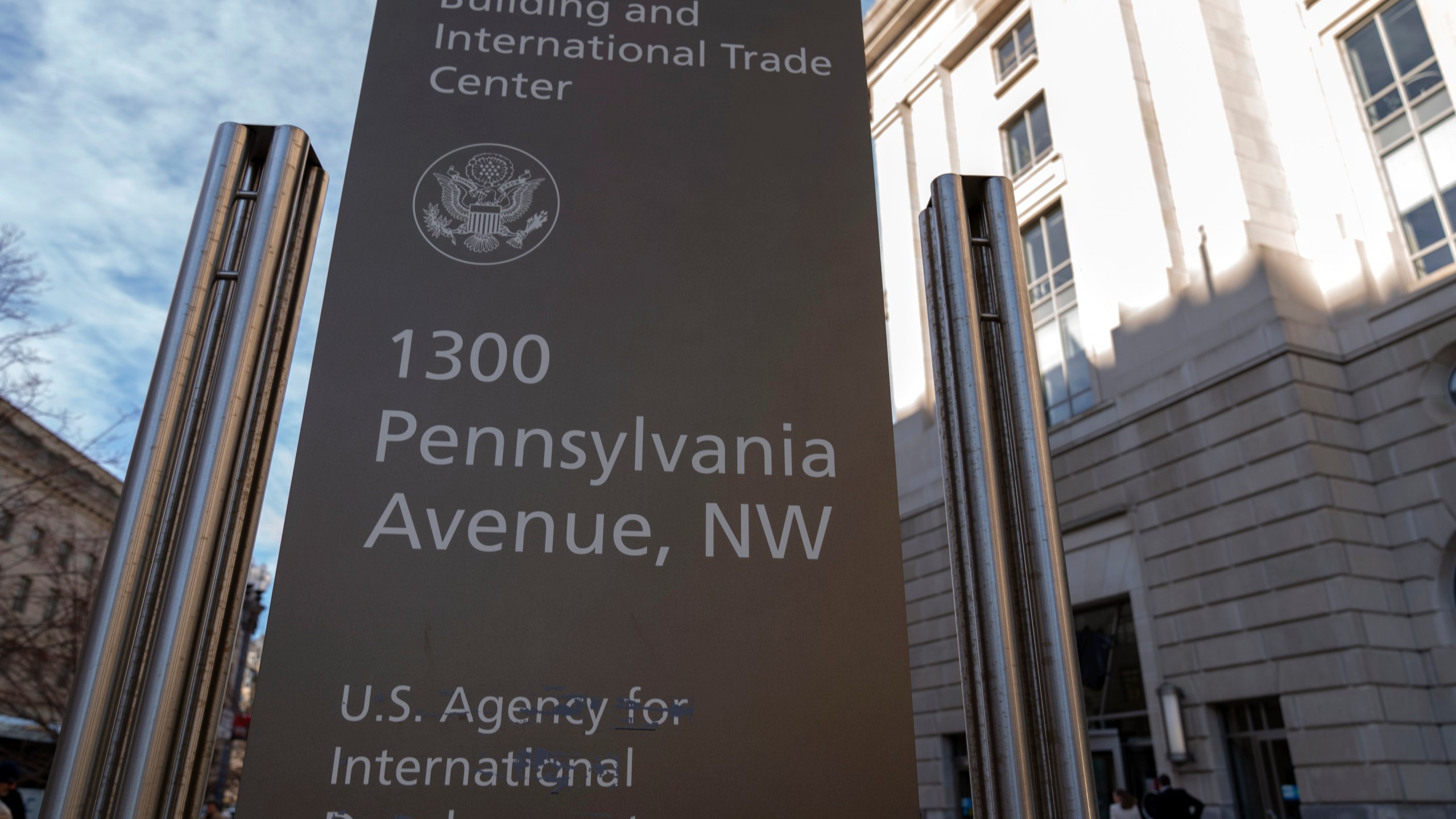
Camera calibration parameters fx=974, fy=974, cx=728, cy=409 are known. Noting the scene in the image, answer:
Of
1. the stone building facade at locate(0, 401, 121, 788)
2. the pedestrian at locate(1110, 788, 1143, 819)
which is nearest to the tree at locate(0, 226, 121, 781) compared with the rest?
the stone building facade at locate(0, 401, 121, 788)

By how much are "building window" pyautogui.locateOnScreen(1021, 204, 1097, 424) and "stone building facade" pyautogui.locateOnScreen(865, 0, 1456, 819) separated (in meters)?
0.07

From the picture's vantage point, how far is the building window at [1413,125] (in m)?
14.9

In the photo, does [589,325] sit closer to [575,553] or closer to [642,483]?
[642,483]

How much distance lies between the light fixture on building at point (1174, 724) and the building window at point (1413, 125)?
7640 millimetres

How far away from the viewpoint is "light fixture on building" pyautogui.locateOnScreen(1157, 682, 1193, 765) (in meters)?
15.6

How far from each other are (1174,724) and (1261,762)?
1320 mm

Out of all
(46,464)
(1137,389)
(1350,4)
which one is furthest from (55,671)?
(1350,4)

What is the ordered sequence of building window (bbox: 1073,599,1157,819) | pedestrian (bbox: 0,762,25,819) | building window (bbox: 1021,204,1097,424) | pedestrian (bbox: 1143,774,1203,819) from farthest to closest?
building window (bbox: 1021,204,1097,424)
building window (bbox: 1073,599,1157,819)
pedestrian (bbox: 1143,774,1203,819)
pedestrian (bbox: 0,762,25,819)

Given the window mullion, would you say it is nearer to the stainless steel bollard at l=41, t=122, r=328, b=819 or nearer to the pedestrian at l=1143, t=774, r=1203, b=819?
A: the pedestrian at l=1143, t=774, r=1203, b=819

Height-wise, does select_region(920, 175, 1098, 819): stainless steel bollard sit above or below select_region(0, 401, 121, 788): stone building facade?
below

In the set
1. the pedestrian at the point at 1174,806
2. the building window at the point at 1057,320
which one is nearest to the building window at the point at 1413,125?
the building window at the point at 1057,320

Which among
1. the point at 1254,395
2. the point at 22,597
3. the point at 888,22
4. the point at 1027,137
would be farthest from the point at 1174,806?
the point at 888,22

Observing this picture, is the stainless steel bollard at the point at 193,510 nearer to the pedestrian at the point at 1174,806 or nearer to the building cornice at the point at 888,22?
the pedestrian at the point at 1174,806

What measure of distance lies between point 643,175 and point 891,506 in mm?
1000
